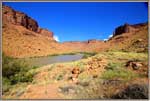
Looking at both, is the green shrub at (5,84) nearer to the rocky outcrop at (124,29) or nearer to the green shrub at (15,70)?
the green shrub at (15,70)

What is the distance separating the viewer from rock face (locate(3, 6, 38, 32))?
192 inches

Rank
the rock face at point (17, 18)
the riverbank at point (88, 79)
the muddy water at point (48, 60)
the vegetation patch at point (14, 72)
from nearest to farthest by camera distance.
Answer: the riverbank at point (88, 79) → the vegetation patch at point (14, 72) → the rock face at point (17, 18) → the muddy water at point (48, 60)

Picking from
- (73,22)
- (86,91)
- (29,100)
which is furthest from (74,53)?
(29,100)

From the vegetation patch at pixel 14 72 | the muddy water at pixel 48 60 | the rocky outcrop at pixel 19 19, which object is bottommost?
the vegetation patch at pixel 14 72

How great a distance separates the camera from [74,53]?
5359 millimetres

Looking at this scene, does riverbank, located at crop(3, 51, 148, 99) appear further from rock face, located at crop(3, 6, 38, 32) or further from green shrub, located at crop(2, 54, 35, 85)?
rock face, located at crop(3, 6, 38, 32)

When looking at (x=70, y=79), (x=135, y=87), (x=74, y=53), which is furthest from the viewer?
(x=74, y=53)

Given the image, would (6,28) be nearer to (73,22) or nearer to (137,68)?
(73,22)

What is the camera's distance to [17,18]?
17.6 feet

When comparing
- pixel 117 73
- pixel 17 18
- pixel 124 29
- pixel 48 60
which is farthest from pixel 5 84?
pixel 124 29

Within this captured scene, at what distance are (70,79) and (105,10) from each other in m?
1.36

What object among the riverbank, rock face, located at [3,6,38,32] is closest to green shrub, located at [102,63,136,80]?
the riverbank

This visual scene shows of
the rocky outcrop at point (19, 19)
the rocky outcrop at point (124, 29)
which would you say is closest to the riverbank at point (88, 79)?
the rocky outcrop at point (124, 29)

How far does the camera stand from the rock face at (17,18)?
4.89 meters
